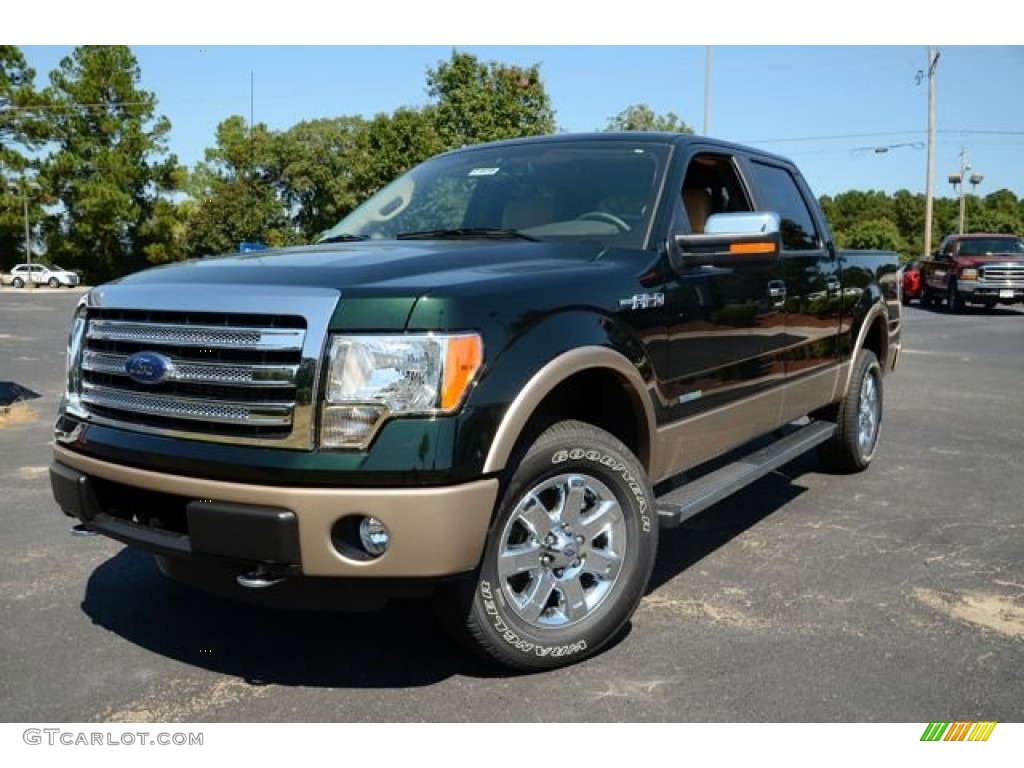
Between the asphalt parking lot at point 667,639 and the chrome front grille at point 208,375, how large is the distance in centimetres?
89

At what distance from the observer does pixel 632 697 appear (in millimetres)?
2990

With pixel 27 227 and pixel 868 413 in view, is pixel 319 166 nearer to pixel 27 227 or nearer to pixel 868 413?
pixel 27 227

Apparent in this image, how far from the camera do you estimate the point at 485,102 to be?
3625 centimetres

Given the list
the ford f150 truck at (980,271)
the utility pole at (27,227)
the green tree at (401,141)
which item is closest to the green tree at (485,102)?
the green tree at (401,141)

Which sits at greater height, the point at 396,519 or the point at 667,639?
the point at 396,519

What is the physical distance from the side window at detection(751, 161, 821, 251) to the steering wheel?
1.37m

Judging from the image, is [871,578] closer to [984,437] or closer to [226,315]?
[226,315]

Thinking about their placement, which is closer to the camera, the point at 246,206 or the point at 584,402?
the point at 584,402

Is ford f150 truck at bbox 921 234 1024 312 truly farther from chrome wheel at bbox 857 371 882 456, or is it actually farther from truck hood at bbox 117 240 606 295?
truck hood at bbox 117 240 606 295

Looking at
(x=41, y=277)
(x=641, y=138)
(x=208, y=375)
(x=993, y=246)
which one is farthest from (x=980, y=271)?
(x=41, y=277)

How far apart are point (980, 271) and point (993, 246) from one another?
3.28 ft

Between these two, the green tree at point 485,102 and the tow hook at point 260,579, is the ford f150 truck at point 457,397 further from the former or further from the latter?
the green tree at point 485,102

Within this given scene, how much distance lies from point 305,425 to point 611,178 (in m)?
2.00

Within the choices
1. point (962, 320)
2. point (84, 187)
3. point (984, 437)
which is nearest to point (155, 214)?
point (84, 187)
